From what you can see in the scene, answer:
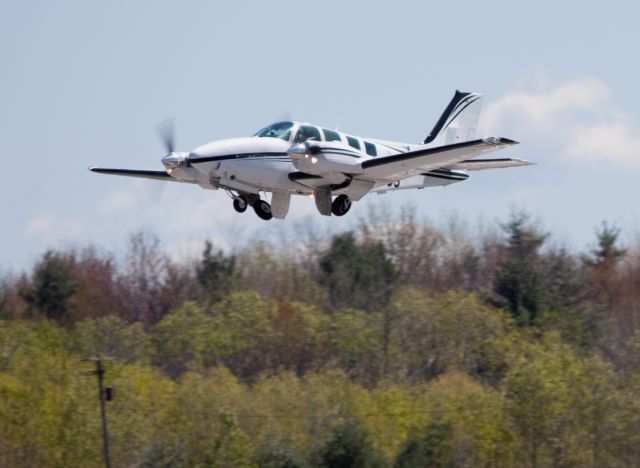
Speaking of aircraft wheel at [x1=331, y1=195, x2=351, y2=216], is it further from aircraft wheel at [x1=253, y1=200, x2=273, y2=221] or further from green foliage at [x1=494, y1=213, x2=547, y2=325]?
green foliage at [x1=494, y1=213, x2=547, y2=325]

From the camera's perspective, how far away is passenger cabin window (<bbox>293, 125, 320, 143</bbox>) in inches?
1033

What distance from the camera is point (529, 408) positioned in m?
43.2

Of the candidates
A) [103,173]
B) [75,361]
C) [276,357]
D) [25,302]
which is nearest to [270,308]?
[276,357]

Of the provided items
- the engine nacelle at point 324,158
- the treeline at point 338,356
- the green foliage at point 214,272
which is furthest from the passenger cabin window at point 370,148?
the green foliage at point 214,272

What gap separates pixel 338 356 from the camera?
55.9m

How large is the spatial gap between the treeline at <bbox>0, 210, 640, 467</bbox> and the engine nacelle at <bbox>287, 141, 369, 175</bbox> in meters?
14.0

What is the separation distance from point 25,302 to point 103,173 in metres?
39.5

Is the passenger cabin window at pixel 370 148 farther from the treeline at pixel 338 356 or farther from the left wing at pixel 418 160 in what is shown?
the treeline at pixel 338 356

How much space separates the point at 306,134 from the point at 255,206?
2088 mm

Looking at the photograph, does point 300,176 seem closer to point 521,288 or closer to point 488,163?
point 488,163

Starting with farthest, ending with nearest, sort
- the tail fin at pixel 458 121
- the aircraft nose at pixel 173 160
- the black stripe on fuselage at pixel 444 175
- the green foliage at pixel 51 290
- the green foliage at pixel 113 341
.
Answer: the green foliage at pixel 51 290
the green foliage at pixel 113 341
the tail fin at pixel 458 121
the black stripe on fuselage at pixel 444 175
the aircraft nose at pixel 173 160

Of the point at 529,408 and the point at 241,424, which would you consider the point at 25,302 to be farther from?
the point at 529,408

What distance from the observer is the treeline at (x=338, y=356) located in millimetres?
41406

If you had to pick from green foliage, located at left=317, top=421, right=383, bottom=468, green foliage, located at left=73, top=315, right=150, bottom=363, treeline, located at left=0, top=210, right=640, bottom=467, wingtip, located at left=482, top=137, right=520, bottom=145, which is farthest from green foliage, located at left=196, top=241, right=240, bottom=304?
wingtip, located at left=482, top=137, right=520, bottom=145
